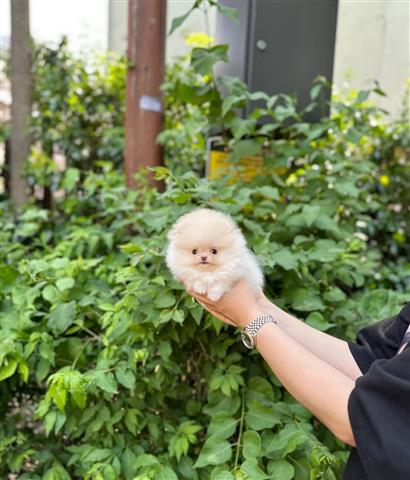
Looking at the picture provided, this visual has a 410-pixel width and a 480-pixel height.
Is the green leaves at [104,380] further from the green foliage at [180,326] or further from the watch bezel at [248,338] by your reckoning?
the watch bezel at [248,338]

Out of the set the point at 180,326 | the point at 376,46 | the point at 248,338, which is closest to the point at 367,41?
the point at 376,46

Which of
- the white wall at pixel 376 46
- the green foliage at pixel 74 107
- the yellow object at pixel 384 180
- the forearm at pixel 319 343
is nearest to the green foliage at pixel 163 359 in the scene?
the forearm at pixel 319 343

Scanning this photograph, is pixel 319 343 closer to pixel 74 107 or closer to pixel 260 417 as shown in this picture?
pixel 260 417

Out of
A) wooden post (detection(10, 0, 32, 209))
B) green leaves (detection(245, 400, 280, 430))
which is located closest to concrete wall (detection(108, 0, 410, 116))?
wooden post (detection(10, 0, 32, 209))

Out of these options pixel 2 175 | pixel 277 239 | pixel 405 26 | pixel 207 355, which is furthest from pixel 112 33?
pixel 207 355

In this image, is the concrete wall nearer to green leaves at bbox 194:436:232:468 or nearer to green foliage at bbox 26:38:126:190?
green foliage at bbox 26:38:126:190

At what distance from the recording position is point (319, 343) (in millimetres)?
1277

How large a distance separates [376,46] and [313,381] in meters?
4.25

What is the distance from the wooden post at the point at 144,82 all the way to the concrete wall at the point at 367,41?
178cm

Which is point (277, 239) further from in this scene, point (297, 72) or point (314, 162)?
point (297, 72)

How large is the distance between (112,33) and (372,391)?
13.4 ft

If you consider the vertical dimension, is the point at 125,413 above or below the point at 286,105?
below

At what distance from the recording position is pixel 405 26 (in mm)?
4363

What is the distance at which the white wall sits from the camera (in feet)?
13.9
